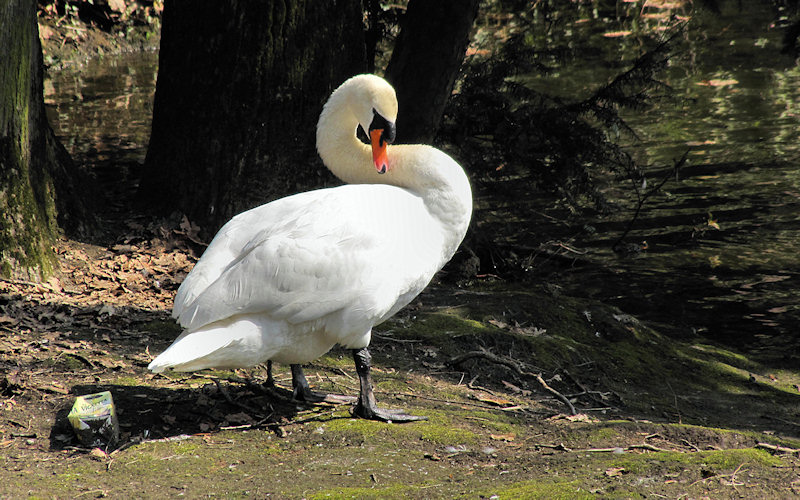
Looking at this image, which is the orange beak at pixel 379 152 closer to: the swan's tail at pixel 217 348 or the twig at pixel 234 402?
the swan's tail at pixel 217 348

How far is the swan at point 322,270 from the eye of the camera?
4.06 metres

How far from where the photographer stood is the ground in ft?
11.9

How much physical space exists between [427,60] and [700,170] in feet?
17.0

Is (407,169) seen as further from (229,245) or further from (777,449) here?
(777,449)

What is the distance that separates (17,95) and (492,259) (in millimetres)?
4842

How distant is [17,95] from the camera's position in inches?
233

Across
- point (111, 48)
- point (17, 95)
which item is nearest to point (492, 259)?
point (17, 95)

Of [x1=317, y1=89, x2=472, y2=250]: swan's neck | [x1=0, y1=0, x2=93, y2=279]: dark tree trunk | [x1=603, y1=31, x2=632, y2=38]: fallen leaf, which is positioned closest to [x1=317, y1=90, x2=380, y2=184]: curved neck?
[x1=317, y1=89, x2=472, y2=250]: swan's neck

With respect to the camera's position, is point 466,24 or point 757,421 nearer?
point 757,421

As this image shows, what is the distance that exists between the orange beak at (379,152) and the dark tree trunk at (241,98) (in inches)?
87.5

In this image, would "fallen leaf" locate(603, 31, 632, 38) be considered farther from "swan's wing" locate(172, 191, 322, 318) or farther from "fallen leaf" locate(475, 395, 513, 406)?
"swan's wing" locate(172, 191, 322, 318)

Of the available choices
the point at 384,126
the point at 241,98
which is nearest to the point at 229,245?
the point at 384,126

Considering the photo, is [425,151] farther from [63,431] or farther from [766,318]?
[766,318]

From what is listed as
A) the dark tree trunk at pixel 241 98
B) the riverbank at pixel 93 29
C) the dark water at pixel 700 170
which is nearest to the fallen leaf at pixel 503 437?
the dark tree trunk at pixel 241 98
